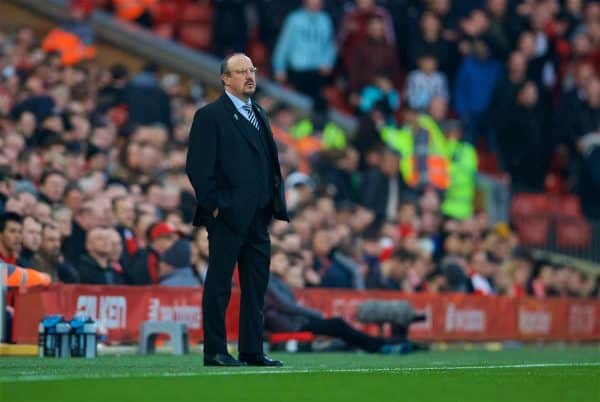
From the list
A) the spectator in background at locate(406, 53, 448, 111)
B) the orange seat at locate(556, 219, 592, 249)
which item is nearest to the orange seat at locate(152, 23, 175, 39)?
the spectator in background at locate(406, 53, 448, 111)

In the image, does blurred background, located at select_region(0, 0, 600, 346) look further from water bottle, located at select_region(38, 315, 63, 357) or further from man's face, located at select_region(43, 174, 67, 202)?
water bottle, located at select_region(38, 315, 63, 357)

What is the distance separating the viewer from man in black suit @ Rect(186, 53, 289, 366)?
12633 millimetres

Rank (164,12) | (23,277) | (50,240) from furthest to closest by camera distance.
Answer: (164,12) → (50,240) → (23,277)

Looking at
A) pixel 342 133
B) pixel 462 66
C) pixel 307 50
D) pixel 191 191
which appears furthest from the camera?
pixel 462 66

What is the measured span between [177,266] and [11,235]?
2577 mm

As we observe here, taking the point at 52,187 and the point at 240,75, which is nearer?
the point at 240,75

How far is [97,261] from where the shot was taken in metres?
17.2

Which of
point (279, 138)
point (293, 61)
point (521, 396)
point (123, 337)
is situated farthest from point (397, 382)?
point (293, 61)

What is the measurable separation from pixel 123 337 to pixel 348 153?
8.35m

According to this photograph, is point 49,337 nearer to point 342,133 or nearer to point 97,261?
point 97,261

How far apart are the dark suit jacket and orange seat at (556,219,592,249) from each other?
47.2ft

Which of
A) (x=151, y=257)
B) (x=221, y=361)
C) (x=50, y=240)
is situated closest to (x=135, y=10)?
(x=151, y=257)

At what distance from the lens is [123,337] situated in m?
16.9

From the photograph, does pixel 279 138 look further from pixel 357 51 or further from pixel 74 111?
pixel 74 111
